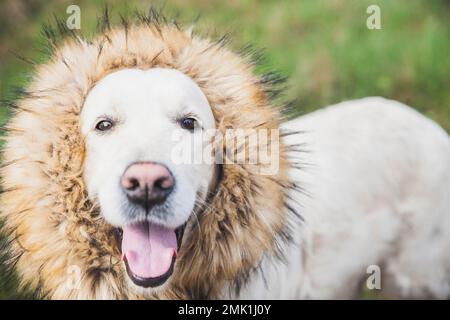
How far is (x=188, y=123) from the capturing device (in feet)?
6.03

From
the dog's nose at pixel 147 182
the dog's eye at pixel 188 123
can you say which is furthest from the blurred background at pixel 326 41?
the dog's nose at pixel 147 182

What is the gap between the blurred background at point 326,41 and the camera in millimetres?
4074

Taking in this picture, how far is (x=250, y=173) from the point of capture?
190 cm

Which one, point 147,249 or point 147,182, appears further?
point 147,249

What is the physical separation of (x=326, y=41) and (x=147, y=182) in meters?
3.02

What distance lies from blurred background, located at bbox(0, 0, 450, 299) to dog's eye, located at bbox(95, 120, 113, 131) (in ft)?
6.63

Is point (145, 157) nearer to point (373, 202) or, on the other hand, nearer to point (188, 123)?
point (188, 123)

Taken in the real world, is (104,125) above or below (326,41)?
below

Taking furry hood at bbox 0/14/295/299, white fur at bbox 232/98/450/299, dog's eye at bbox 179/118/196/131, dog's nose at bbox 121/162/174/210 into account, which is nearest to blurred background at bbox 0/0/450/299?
white fur at bbox 232/98/450/299

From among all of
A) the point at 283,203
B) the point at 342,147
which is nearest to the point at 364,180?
the point at 342,147

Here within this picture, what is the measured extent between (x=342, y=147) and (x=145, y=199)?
1153 millimetres

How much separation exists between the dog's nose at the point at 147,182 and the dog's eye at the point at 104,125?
18 centimetres

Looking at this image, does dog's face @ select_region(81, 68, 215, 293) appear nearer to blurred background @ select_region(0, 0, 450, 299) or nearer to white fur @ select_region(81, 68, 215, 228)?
white fur @ select_region(81, 68, 215, 228)

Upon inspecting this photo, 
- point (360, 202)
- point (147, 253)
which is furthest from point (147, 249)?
point (360, 202)
